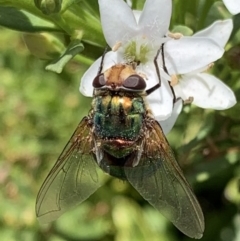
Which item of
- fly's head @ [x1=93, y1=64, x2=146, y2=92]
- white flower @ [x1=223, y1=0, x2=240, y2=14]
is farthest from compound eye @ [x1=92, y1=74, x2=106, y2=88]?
white flower @ [x1=223, y1=0, x2=240, y2=14]

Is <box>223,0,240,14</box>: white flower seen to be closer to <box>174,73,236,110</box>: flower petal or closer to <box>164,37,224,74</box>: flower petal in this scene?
<box>164,37,224,74</box>: flower petal

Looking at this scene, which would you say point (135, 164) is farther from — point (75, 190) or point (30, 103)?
point (30, 103)

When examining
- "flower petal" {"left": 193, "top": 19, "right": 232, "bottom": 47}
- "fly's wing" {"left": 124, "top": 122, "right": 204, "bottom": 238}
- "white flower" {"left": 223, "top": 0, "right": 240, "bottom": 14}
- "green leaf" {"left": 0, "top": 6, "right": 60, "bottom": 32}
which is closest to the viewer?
"fly's wing" {"left": 124, "top": 122, "right": 204, "bottom": 238}

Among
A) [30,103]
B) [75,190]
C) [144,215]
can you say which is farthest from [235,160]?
[30,103]

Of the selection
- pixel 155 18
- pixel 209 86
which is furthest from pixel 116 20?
pixel 209 86

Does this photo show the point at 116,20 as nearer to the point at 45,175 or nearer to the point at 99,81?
the point at 99,81

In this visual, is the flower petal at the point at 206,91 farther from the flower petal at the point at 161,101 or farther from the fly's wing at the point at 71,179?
the fly's wing at the point at 71,179

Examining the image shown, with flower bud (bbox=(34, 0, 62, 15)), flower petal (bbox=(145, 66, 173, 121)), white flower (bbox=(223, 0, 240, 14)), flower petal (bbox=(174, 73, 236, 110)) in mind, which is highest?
white flower (bbox=(223, 0, 240, 14))
